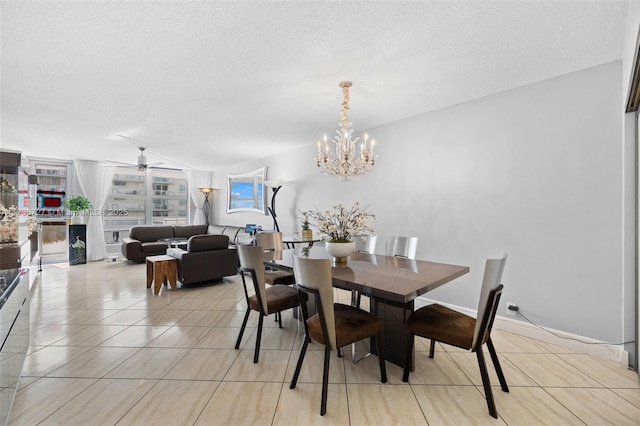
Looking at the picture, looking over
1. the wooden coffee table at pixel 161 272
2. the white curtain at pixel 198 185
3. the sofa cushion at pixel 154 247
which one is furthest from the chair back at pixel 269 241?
the white curtain at pixel 198 185

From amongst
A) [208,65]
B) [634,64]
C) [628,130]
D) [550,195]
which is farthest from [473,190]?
[208,65]

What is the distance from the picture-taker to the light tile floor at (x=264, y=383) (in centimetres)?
162

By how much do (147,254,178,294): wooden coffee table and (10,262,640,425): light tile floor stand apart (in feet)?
3.36

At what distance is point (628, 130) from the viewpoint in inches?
86.4

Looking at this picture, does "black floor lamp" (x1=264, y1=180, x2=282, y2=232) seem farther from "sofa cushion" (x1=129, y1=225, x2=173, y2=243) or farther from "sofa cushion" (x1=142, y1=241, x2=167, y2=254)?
"sofa cushion" (x1=129, y1=225, x2=173, y2=243)

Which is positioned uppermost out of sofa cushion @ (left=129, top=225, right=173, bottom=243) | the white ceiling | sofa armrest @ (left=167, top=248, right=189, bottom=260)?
the white ceiling

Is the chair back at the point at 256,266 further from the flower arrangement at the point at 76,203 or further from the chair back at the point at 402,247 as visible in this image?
the flower arrangement at the point at 76,203

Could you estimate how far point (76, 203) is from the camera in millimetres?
6031

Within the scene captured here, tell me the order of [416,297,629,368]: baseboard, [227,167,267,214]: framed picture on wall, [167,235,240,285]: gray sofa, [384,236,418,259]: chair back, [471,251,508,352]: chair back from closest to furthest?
[471,251,508,352]: chair back
[416,297,629,368]: baseboard
[384,236,418,259]: chair back
[167,235,240,285]: gray sofa
[227,167,267,214]: framed picture on wall

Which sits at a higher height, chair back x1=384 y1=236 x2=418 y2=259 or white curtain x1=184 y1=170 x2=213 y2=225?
white curtain x1=184 y1=170 x2=213 y2=225

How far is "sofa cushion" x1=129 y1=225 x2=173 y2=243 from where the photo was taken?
6.61 metres

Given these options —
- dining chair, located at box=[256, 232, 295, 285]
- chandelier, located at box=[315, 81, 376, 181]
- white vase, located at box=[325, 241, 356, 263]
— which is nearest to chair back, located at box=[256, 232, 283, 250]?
dining chair, located at box=[256, 232, 295, 285]

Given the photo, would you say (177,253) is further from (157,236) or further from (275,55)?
(275,55)

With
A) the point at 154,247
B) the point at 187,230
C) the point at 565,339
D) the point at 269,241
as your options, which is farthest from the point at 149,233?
the point at 565,339
